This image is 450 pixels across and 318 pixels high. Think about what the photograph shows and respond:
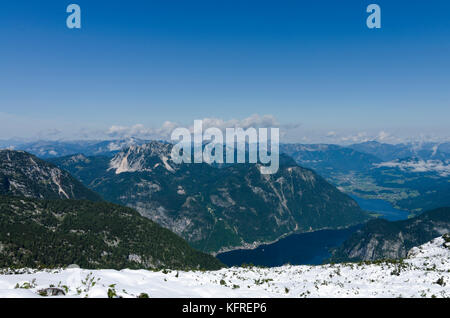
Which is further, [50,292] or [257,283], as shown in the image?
[257,283]

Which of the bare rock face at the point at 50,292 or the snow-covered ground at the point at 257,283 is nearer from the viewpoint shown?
the bare rock face at the point at 50,292

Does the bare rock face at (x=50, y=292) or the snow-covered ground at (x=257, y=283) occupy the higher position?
the bare rock face at (x=50, y=292)

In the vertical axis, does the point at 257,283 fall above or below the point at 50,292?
below

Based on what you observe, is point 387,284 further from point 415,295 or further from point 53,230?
point 53,230
